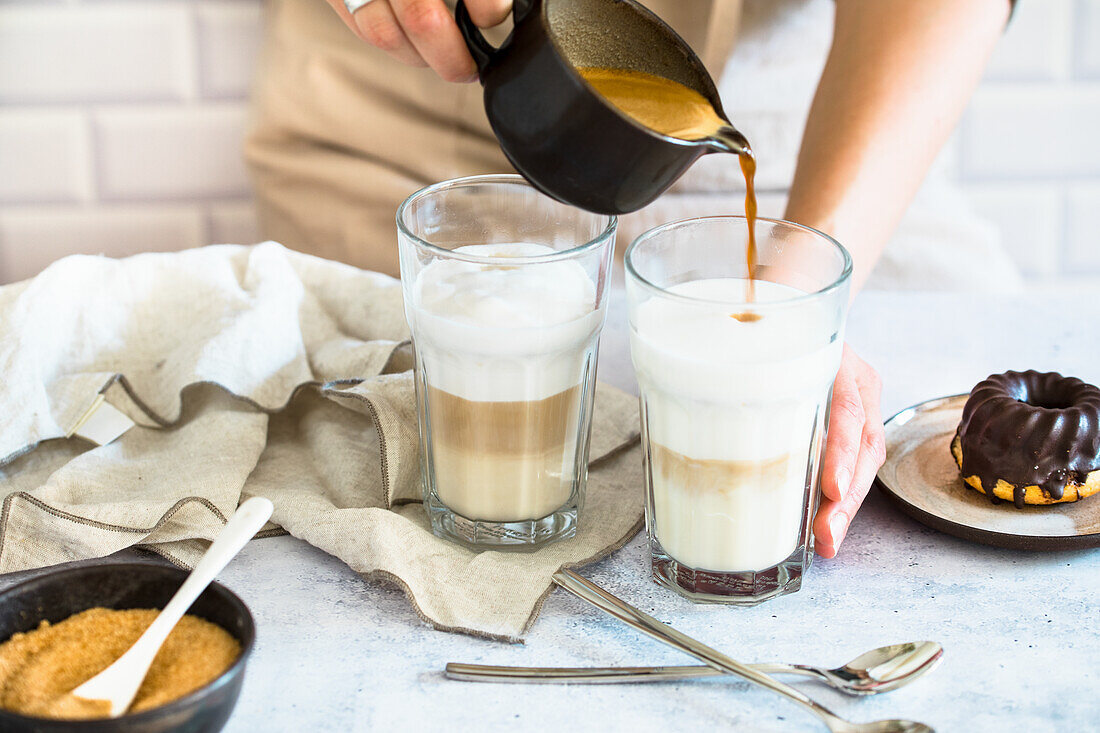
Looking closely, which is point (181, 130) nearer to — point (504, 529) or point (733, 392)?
point (504, 529)

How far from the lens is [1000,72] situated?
2000mm

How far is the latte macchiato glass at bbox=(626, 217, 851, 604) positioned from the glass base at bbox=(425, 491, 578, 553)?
3.1 inches

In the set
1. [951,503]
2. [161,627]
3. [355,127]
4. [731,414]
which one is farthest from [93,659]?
[355,127]

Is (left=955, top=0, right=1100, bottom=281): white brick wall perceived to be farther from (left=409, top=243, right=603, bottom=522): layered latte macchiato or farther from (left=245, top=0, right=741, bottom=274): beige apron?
(left=409, top=243, right=603, bottom=522): layered latte macchiato

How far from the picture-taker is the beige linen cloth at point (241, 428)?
0.83 metres

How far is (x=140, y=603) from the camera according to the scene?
705 millimetres

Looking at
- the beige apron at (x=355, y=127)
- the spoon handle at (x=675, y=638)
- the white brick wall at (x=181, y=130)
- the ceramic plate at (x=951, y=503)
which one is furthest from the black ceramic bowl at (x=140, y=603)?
the white brick wall at (x=181, y=130)

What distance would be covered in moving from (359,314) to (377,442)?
201 millimetres

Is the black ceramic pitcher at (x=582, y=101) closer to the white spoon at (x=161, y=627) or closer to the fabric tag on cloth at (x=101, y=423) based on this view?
the white spoon at (x=161, y=627)

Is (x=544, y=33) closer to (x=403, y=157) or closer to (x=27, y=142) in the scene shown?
(x=403, y=157)

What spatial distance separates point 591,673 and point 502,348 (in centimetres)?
23

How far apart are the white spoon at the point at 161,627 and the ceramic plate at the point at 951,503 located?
50cm

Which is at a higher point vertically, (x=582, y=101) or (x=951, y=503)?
(x=582, y=101)

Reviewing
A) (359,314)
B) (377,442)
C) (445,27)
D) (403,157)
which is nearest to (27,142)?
(403,157)
